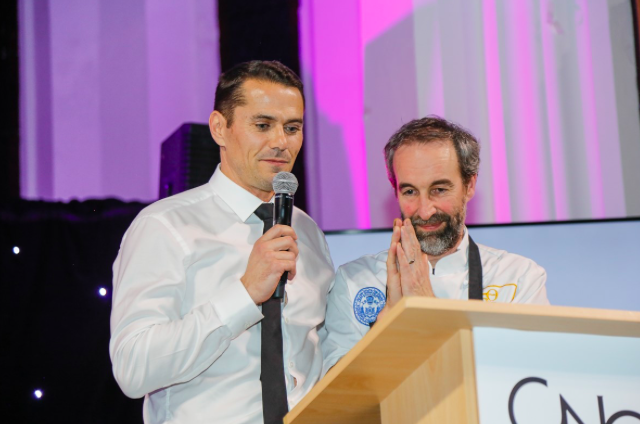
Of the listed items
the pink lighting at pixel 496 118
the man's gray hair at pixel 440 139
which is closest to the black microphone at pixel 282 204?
the man's gray hair at pixel 440 139

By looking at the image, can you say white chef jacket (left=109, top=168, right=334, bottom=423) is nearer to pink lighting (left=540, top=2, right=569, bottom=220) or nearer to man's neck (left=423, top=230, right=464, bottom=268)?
man's neck (left=423, top=230, right=464, bottom=268)

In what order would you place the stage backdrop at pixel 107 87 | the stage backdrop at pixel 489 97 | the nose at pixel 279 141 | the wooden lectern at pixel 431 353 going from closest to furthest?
the wooden lectern at pixel 431 353 → the nose at pixel 279 141 → the stage backdrop at pixel 489 97 → the stage backdrop at pixel 107 87

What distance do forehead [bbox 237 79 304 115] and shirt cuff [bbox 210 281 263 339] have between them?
2.06 feet

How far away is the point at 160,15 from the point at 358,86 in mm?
1101

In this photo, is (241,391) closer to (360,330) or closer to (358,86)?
(360,330)

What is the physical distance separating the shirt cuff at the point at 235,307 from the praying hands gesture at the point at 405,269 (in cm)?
50

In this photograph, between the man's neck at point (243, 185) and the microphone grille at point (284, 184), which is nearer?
the microphone grille at point (284, 184)

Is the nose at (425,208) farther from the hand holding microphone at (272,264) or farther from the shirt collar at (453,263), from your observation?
the hand holding microphone at (272,264)

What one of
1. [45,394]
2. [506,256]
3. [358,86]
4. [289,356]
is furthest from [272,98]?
[45,394]

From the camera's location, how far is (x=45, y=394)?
274 centimetres

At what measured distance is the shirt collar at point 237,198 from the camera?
6.87ft

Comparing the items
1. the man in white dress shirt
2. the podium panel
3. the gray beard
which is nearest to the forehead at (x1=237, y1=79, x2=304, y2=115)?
the man in white dress shirt

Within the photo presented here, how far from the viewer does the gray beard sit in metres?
2.38

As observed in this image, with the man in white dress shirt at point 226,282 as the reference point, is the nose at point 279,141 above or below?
above
